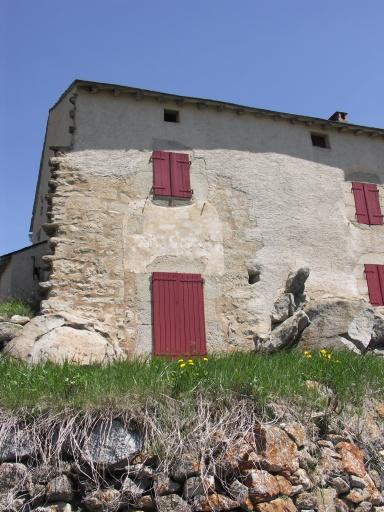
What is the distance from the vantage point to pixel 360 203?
13.8 m

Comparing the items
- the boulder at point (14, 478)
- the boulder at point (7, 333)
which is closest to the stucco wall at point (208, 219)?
the boulder at point (7, 333)

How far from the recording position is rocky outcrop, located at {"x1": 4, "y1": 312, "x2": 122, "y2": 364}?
8.65 metres

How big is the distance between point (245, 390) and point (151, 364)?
1242 mm

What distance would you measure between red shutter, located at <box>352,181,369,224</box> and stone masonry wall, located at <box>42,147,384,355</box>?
0.18m

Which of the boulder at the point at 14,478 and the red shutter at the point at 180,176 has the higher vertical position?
the red shutter at the point at 180,176

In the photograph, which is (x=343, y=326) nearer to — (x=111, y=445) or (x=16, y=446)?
(x=111, y=445)

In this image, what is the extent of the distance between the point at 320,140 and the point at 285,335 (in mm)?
6109

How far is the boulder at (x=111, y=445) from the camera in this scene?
5176 millimetres

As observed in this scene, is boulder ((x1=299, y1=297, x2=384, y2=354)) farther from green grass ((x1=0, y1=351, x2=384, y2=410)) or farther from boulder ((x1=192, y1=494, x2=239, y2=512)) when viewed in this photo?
boulder ((x1=192, y1=494, x2=239, y2=512))

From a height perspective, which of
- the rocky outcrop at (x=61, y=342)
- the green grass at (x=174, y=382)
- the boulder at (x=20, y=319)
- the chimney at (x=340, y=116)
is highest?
the chimney at (x=340, y=116)

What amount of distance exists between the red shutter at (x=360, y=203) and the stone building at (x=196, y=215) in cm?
3

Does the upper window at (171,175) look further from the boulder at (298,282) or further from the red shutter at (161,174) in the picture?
the boulder at (298,282)

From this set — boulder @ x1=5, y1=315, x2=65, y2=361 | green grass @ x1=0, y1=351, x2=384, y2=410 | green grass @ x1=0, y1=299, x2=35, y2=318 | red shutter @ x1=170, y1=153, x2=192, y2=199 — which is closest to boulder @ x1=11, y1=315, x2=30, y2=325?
green grass @ x1=0, y1=299, x2=35, y2=318

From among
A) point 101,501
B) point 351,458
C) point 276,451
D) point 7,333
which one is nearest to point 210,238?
point 7,333
